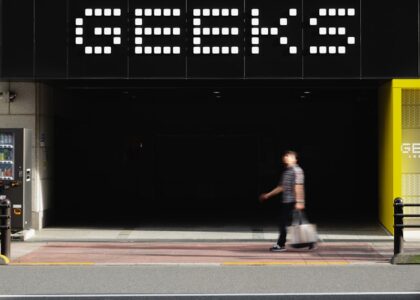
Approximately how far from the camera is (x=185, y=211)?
76.2 feet

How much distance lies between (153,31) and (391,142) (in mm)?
5298

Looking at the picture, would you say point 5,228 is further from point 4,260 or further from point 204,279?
point 204,279

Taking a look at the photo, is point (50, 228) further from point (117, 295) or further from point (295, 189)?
point (117, 295)

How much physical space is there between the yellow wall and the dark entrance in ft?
22.3

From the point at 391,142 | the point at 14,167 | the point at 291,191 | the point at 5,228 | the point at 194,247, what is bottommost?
the point at 194,247

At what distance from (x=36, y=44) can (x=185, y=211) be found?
27.3 feet

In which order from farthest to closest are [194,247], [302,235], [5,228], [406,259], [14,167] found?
[14,167], [194,247], [302,235], [5,228], [406,259]

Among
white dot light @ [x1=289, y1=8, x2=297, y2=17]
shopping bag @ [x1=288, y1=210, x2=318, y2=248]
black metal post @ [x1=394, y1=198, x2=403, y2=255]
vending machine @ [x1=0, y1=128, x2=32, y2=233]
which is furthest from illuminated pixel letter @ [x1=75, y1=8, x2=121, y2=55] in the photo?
black metal post @ [x1=394, y1=198, x2=403, y2=255]

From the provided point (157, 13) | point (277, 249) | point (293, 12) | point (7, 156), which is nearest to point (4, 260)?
point (7, 156)

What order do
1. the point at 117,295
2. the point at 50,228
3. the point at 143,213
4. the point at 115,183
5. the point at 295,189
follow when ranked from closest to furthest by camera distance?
the point at 117,295 < the point at 295,189 < the point at 50,228 < the point at 143,213 < the point at 115,183

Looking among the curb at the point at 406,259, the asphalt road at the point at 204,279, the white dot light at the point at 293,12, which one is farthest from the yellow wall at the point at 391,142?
the asphalt road at the point at 204,279

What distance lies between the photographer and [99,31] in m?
16.4

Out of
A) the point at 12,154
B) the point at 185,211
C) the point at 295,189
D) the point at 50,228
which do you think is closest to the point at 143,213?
the point at 185,211

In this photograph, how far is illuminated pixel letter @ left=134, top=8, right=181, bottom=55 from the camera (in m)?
16.4
